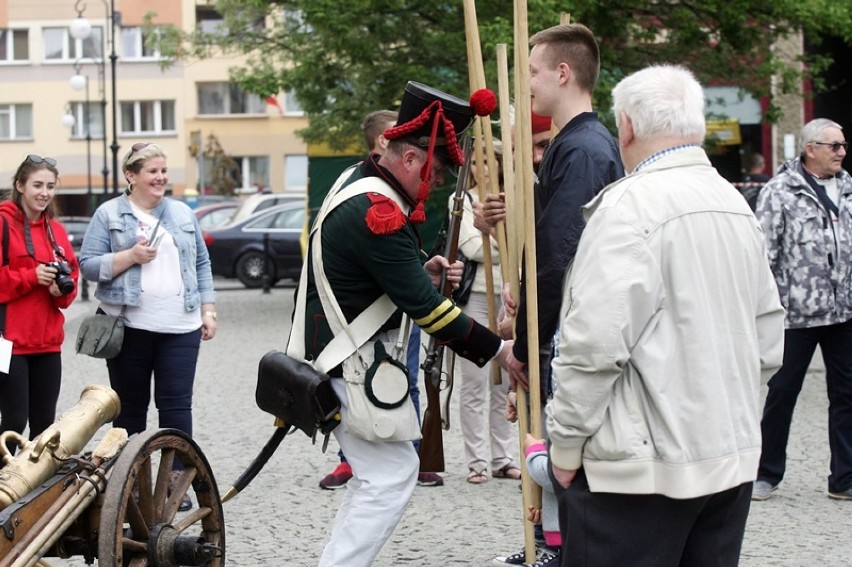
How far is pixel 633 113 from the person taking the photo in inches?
136

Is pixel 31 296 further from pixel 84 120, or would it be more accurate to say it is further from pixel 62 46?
pixel 62 46

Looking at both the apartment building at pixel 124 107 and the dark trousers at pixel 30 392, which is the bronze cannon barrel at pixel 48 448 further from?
the apartment building at pixel 124 107

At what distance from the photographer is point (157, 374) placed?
22.2ft

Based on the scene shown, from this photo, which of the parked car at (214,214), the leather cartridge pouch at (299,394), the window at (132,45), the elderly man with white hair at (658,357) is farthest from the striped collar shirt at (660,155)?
the window at (132,45)

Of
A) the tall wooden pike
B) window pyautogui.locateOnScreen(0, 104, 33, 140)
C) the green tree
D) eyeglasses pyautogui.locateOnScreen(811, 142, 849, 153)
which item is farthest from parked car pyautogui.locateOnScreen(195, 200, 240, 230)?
window pyautogui.locateOnScreen(0, 104, 33, 140)

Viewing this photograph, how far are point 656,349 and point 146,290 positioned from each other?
398 cm

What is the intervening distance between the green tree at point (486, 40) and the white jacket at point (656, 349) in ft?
36.2

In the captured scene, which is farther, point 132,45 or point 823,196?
point 132,45

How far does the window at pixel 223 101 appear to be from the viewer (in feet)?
180

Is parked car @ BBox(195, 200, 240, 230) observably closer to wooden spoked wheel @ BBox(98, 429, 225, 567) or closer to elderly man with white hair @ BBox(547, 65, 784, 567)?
wooden spoked wheel @ BBox(98, 429, 225, 567)

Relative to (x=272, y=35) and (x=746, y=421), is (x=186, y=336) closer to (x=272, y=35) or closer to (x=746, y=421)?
(x=746, y=421)

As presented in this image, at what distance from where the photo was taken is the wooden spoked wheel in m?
4.46

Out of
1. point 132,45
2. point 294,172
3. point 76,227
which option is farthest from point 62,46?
point 76,227

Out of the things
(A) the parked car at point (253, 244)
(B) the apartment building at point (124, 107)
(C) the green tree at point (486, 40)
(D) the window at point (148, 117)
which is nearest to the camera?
(C) the green tree at point (486, 40)
